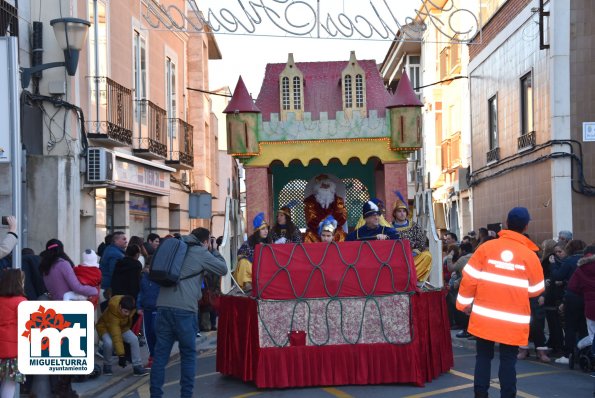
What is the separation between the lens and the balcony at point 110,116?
19.4 metres

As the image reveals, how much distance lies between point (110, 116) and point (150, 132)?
12.0ft

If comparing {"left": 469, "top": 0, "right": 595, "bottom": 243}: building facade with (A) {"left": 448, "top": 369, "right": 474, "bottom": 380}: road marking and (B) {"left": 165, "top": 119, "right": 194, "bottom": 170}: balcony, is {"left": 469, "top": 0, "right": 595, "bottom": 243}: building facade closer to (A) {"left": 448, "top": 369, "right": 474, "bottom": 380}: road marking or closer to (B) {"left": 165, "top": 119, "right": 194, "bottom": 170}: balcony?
(A) {"left": 448, "top": 369, "right": 474, "bottom": 380}: road marking

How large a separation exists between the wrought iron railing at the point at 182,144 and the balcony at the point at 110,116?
197 inches

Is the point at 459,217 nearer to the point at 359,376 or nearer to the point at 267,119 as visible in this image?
the point at 267,119

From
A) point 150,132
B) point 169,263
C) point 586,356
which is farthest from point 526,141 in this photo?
point 169,263

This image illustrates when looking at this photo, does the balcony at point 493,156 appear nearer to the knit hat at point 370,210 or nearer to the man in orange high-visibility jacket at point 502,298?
the knit hat at point 370,210

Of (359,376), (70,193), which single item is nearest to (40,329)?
(359,376)

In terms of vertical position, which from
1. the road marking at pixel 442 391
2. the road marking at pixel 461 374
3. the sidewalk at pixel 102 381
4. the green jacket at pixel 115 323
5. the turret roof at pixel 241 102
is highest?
the turret roof at pixel 241 102

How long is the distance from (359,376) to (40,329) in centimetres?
544

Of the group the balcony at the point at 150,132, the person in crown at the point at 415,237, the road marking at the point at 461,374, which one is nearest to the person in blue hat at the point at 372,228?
the person in crown at the point at 415,237

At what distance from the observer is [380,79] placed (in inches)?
637

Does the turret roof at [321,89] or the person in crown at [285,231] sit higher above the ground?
the turret roof at [321,89]

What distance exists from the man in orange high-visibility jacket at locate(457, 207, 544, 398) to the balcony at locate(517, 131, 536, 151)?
1137cm

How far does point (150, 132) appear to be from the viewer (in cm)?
2383
